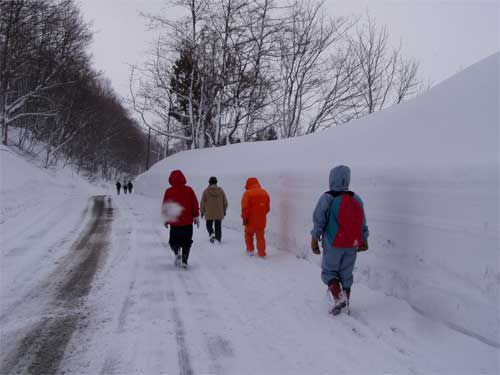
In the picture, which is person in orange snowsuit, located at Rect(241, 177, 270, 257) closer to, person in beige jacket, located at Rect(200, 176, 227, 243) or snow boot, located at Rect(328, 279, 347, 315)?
person in beige jacket, located at Rect(200, 176, 227, 243)

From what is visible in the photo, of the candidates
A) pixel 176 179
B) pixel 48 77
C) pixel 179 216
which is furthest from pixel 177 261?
pixel 48 77

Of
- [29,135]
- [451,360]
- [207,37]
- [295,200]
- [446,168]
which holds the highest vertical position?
[207,37]

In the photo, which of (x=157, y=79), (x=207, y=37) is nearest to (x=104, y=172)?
(x=157, y=79)

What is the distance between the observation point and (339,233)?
4.24m

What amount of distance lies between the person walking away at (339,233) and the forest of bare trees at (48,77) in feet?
83.0

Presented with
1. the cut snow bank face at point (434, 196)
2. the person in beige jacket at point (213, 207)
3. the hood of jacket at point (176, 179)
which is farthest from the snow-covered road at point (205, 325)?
the person in beige jacket at point (213, 207)

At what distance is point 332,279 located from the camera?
4.37 meters

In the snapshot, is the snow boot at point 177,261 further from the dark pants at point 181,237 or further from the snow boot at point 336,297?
the snow boot at point 336,297

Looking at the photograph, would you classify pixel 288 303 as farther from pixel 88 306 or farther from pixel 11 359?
pixel 11 359

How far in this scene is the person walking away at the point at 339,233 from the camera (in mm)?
4242

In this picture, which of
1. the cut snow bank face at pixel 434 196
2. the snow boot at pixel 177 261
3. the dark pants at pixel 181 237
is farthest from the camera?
the dark pants at pixel 181 237

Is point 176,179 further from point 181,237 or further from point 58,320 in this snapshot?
point 58,320

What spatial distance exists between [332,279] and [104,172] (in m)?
63.0

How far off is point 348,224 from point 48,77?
29.5m
